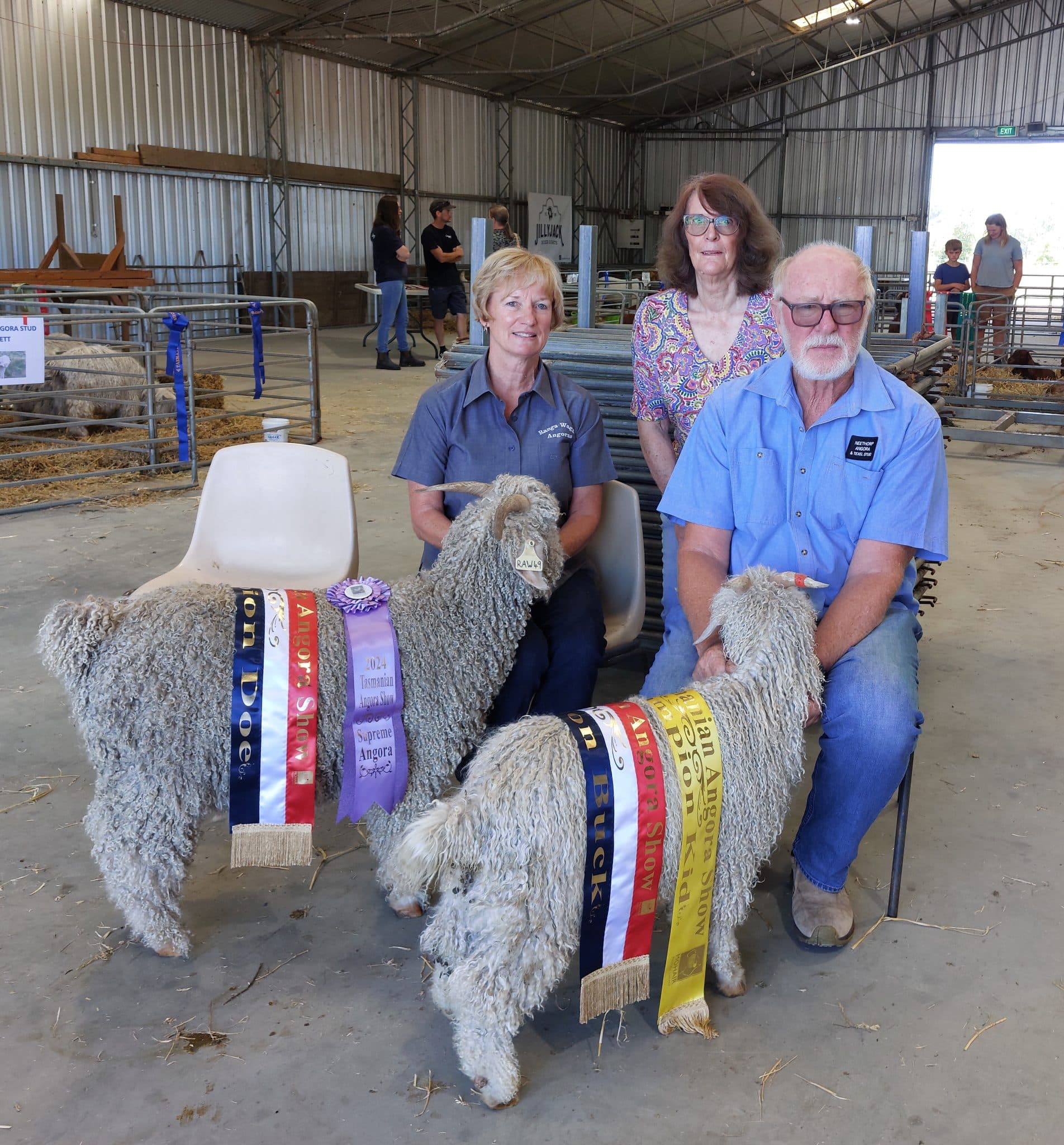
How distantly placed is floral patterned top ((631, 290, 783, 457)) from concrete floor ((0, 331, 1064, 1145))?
1.17 metres

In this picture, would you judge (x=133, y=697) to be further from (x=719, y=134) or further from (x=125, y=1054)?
(x=719, y=134)

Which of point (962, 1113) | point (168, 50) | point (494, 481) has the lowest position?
point (962, 1113)

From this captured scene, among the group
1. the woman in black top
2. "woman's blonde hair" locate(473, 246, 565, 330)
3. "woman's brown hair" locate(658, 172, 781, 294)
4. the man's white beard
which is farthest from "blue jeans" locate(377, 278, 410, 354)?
the man's white beard

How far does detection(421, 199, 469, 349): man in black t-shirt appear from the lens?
37.1 ft

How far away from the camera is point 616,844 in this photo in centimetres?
175

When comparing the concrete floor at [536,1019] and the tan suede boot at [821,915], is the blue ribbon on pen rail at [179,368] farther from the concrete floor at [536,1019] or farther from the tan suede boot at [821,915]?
the tan suede boot at [821,915]

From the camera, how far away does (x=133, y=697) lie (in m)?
2.01

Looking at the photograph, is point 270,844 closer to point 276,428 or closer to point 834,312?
point 834,312

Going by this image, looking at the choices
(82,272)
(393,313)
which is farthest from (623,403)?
(393,313)

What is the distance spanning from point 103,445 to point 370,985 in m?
4.71

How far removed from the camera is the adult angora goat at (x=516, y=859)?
1.69 meters

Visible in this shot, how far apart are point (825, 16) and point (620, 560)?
1967cm

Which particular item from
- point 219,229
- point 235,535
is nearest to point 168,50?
point 219,229

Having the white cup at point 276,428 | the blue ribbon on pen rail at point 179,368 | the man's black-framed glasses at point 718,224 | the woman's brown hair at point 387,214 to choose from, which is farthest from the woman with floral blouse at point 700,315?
the woman's brown hair at point 387,214
